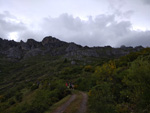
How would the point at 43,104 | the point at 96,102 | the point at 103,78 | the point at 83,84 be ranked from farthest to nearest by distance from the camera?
the point at 83,84
the point at 103,78
the point at 43,104
the point at 96,102

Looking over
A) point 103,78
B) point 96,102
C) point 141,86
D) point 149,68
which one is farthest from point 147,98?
point 103,78

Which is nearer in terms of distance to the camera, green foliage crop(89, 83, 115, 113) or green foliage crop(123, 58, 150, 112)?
green foliage crop(123, 58, 150, 112)

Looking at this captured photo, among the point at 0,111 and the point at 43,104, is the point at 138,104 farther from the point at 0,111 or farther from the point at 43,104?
the point at 0,111

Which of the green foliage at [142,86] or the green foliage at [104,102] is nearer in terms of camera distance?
the green foliage at [142,86]

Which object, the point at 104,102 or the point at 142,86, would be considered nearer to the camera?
the point at 142,86

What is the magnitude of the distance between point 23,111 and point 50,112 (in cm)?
277

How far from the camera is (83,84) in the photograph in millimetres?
30500

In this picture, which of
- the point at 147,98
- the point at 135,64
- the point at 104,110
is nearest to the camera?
the point at 147,98

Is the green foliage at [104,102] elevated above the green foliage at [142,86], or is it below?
below

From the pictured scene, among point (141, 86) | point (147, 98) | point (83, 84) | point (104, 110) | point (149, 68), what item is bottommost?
point (83, 84)

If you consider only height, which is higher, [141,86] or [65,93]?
[141,86]

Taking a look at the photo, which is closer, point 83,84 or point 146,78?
point 146,78

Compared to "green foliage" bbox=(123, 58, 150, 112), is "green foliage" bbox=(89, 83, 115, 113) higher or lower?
lower

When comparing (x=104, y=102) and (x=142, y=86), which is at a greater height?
(x=142, y=86)
